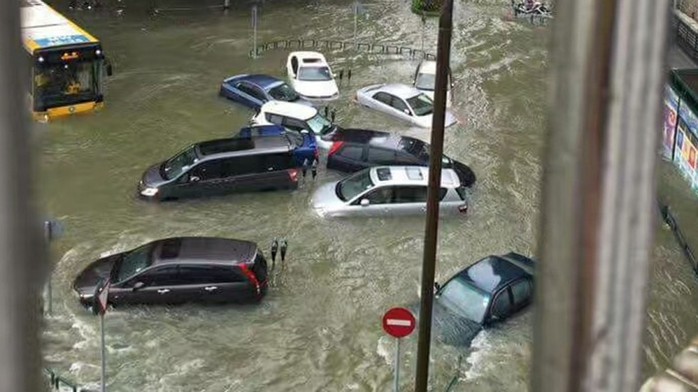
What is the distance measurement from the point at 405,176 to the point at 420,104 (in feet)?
13.7

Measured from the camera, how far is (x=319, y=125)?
16734 millimetres

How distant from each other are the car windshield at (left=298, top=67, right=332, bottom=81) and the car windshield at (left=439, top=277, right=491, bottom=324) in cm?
885

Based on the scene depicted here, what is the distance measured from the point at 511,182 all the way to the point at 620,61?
1460cm

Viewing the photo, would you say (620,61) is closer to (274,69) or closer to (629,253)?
(629,253)

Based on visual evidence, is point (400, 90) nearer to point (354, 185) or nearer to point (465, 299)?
point (354, 185)

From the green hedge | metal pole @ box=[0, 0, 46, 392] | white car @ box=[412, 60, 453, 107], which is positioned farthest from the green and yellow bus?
metal pole @ box=[0, 0, 46, 392]

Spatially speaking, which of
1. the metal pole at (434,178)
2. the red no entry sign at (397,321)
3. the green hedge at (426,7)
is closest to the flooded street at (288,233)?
the metal pole at (434,178)

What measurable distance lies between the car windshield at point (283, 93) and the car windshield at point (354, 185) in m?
4.27

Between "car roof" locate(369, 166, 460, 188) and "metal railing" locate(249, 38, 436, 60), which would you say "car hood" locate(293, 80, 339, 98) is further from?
"car roof" locate(369, 166, 460, 188)

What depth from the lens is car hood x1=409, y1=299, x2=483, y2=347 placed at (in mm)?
10750

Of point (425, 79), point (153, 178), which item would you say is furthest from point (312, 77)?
point (153, 178)

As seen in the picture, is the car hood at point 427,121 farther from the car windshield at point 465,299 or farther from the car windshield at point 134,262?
the car windshield at point 134,262

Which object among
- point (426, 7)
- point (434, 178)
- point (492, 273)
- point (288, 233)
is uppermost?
point (434, 178)

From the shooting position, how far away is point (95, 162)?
15867 millimetres
